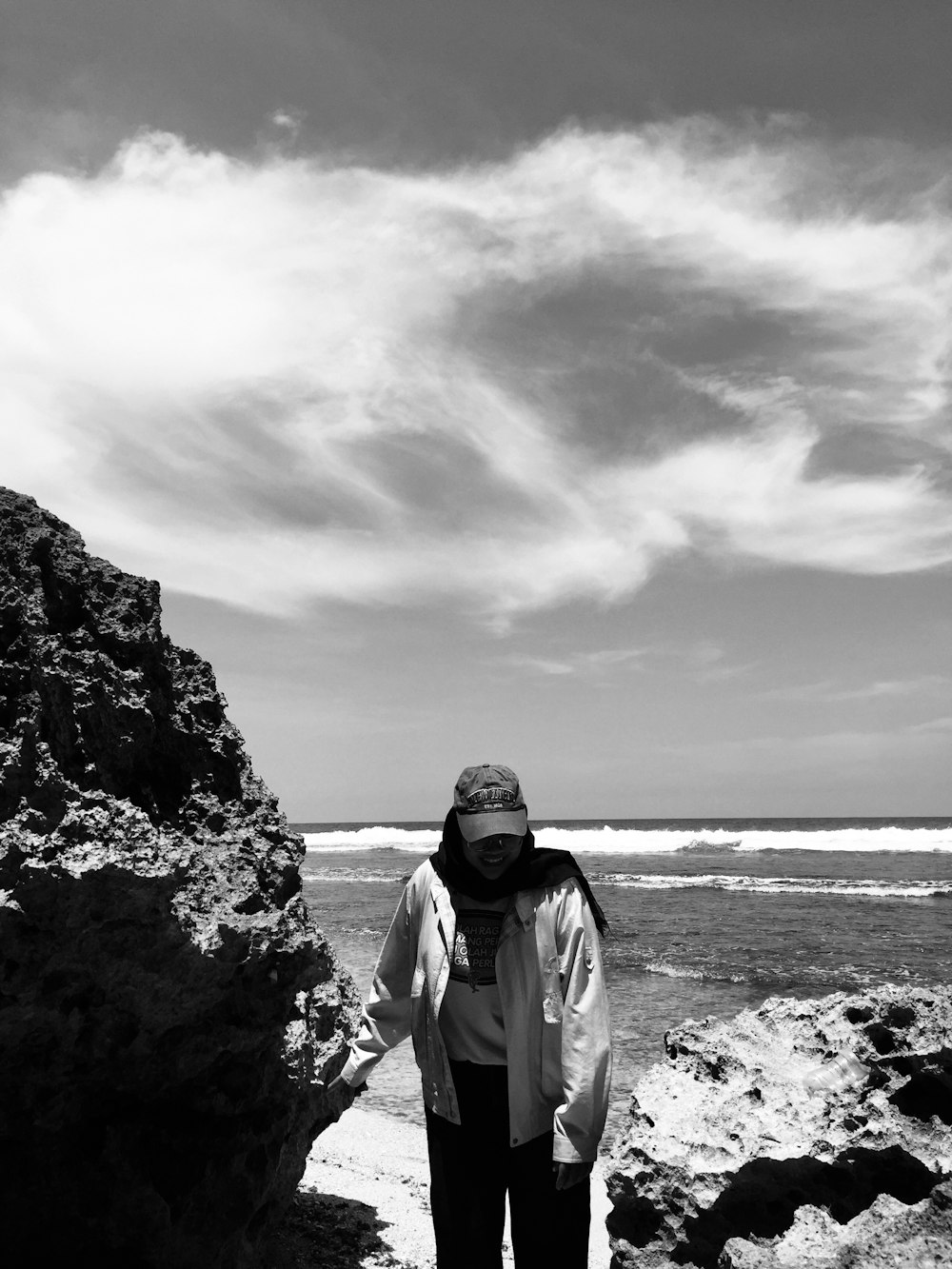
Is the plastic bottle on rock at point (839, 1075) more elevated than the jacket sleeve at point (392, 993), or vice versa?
the jacket sleeve at point (392, 993)

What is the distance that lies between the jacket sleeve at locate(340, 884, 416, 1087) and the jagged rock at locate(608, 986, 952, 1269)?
0.97m

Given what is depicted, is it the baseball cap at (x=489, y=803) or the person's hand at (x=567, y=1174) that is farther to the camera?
the baseball cap at (x=489, y=803)

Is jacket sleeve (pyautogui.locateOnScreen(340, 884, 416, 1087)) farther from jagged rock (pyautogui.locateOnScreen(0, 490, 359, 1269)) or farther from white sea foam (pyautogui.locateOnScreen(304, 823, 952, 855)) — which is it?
white sea foam (pyautogui.locateOnScreen(304, 823, 952, 855))

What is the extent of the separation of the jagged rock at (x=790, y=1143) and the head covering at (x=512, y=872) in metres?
0.92

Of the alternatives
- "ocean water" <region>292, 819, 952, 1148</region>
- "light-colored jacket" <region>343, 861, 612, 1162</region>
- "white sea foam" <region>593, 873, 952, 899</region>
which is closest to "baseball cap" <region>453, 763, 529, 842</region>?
"light-colored jacket" <region>343, 861, 612, 1162</region>

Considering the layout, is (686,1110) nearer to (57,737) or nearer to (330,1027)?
(330,1027)

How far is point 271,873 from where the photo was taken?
11.2ft

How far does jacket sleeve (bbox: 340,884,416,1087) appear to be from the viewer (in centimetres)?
327

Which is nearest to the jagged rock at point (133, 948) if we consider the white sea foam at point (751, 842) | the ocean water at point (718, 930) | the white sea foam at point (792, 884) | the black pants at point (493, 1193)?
the black pants at point (493, 1193)

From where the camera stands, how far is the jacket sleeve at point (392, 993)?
10.7 ft

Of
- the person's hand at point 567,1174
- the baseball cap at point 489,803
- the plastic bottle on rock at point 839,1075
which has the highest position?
the baseball cap at point 489,803

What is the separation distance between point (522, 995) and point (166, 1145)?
1522 millimetres

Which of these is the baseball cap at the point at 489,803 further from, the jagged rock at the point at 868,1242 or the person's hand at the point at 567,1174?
the jagged rock at the point at 868,1242

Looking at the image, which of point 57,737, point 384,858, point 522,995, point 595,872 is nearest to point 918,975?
point 522,995
